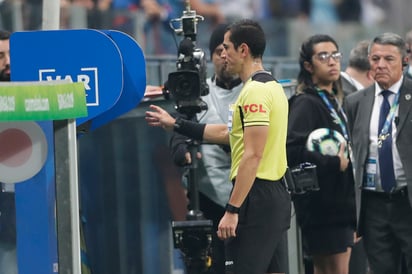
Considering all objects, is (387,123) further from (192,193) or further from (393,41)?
(192,193)

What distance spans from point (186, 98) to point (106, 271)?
1.48 meters

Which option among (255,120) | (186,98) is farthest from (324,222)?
(255,120)

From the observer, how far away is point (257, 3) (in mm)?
21812

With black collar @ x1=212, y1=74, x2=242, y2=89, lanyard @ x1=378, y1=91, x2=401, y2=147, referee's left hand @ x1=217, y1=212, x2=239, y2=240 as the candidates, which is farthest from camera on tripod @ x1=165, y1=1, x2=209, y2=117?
referee's left hand @ x1=217, y1=212, x2=239, y2=240

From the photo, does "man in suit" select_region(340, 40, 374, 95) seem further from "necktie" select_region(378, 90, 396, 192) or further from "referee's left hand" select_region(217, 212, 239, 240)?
"referee's left hand" select_region(217, 212, 239, 240)

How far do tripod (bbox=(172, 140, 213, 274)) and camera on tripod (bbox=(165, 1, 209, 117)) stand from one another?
25 centimetres

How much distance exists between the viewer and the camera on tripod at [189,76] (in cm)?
865

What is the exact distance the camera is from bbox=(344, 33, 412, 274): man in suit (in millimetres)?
8570

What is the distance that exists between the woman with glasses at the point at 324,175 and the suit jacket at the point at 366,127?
14cm

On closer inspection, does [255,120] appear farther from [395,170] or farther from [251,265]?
[395,170]

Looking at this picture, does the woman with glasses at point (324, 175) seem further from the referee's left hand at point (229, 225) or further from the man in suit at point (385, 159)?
the referee's left hand at point (229, 225)

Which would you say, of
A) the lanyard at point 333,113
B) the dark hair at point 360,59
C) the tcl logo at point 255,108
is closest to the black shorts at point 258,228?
the tcl logo at point 255,108

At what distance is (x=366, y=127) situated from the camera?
877 cm

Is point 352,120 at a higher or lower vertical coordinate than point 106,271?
higher
